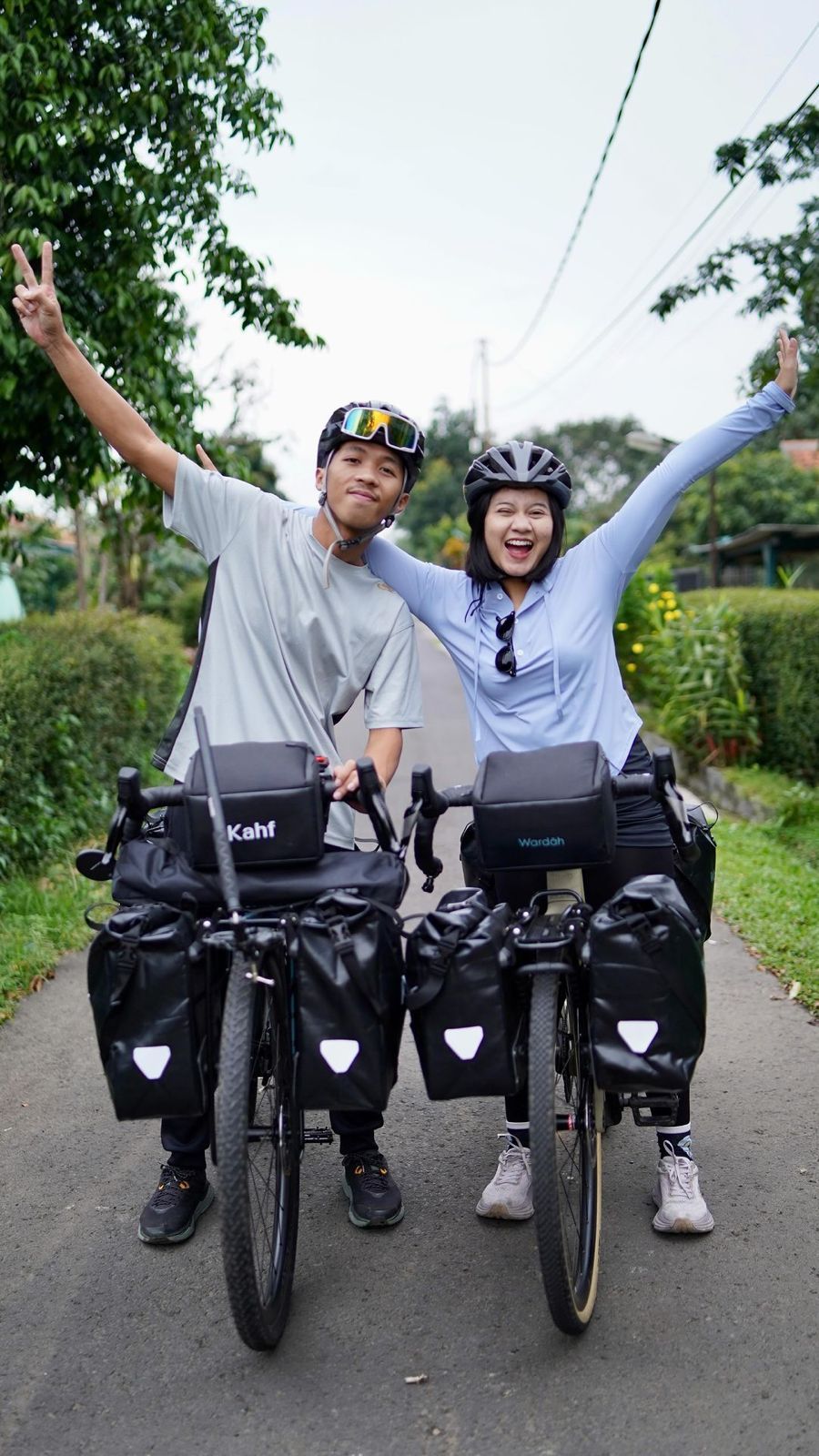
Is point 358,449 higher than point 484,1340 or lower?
higher

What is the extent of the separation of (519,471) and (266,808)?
4.04ft

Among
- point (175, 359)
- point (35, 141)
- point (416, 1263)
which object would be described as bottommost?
point (416, 1263)

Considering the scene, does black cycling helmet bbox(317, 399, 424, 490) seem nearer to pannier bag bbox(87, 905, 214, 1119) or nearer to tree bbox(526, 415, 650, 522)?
pannier bag bbox(87, 905, 214, 1119)

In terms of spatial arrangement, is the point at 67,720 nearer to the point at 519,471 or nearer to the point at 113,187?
the point at 113,187

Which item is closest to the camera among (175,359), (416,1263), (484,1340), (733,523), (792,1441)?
(792,1441)

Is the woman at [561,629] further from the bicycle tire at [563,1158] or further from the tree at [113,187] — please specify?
the tree at [113,187]

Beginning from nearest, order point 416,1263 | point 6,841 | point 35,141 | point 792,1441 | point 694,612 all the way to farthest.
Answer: point 792,1441, point 416,1263, point 35,141, point 6,841, point 694,612

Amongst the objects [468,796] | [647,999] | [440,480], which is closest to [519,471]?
[468,796]

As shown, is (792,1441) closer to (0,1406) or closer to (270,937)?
(270,937)

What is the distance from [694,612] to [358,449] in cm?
1045

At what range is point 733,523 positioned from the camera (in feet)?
137

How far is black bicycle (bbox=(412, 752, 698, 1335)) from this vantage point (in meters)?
2.83

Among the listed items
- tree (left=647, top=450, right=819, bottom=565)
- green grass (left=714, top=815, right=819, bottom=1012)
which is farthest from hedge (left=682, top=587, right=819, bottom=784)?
tree (left=647, top=450, right=819, bottom=565)

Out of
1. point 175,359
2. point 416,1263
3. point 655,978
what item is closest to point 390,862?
point 655,978
